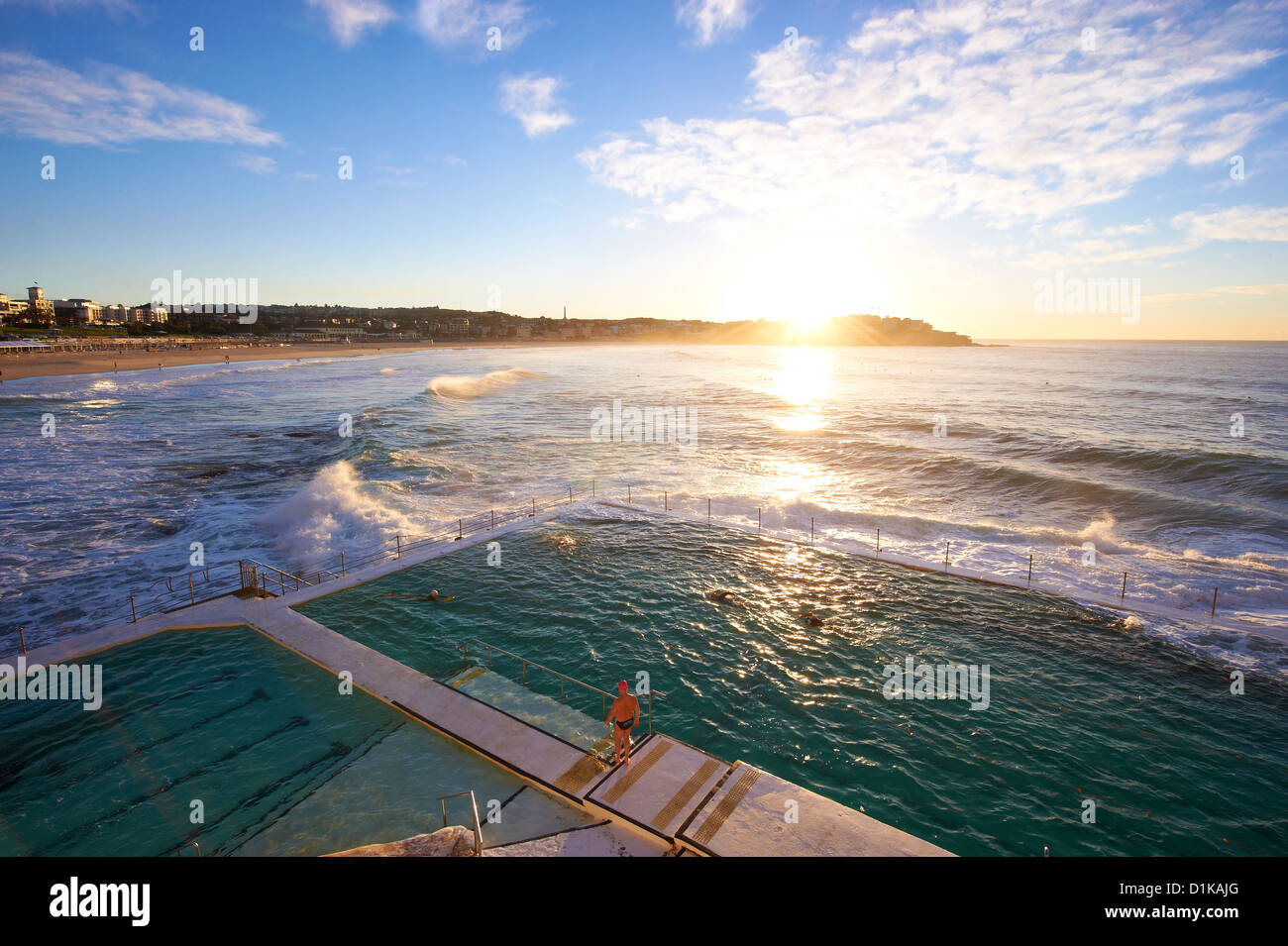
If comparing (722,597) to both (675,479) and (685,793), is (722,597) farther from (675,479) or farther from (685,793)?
(675,479)

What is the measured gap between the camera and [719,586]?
65.5 ft

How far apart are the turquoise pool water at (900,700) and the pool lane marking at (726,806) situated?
50.1 inches

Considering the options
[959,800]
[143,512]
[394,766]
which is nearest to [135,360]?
[143,512]

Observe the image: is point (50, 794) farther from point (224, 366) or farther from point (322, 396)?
point (224, 366)

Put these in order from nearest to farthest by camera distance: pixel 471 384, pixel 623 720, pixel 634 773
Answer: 1. pixel 634 773
2. pixel 623 720
3. pixel 471 384

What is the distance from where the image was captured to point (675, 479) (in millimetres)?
35625

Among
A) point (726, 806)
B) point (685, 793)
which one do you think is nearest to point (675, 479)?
point (685, 793)

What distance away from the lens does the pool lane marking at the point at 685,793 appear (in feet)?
29.5

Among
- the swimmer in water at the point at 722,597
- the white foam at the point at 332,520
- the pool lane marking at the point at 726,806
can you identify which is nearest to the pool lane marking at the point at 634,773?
the pool lane marking at the point at 726,806

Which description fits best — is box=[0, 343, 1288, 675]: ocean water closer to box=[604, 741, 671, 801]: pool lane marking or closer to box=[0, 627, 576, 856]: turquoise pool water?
box=[0, 627, 576, 856]: turquoise pool water

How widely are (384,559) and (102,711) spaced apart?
378 inches

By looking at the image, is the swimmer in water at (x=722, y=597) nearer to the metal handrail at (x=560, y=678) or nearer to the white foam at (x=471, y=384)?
the metal handrail at (x=560, y=678)

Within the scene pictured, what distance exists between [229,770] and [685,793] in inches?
310

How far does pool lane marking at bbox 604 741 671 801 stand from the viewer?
9.55 metres
